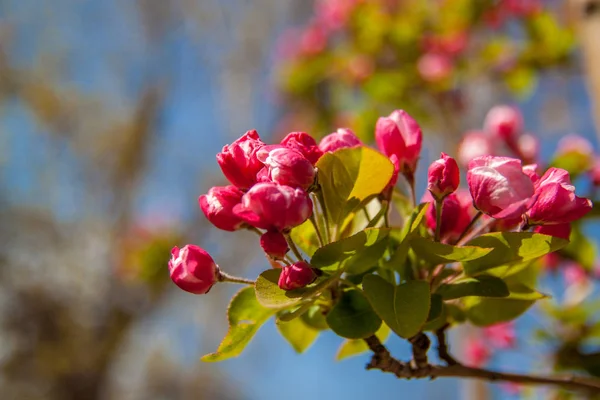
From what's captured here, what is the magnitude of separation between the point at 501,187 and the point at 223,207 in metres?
0.24

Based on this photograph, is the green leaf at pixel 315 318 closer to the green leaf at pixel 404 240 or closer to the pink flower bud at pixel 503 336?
the green leaf at pixel 404 240

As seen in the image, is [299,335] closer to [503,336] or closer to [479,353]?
[503,336]

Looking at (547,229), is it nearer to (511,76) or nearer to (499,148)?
(499,148)

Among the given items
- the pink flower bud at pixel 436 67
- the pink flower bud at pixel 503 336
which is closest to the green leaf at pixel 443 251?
the pink flower bud at pixel 503 336

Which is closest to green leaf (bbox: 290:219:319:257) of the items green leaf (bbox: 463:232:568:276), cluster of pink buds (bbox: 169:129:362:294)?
cluster of pink buds (bbox: 169:129:362:294)

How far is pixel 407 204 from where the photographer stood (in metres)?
0.66

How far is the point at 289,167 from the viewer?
455 mm

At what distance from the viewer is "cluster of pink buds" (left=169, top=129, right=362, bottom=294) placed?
0.44 meters

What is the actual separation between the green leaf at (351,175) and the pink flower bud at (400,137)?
10 cm

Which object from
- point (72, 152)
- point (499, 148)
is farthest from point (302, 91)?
point (72, 152)

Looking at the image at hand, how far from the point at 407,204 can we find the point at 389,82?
54.9 inches

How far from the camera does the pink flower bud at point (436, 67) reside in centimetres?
185

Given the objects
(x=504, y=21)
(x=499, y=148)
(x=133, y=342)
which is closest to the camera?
(x=499, y=148)

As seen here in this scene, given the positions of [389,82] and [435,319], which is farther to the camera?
[389,82]
